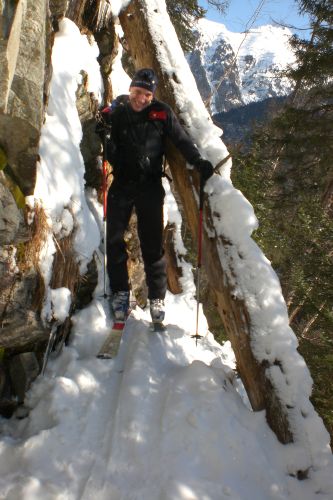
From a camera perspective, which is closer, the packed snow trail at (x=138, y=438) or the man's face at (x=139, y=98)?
the packed snow trail at (x=138, y=438)

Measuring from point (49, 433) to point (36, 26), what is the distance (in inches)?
149

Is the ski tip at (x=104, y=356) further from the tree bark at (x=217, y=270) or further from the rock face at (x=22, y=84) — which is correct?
the rock face at (x=22, y=84)

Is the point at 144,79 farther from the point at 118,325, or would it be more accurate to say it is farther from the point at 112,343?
the point at 112,343

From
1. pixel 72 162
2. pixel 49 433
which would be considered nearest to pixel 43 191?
pixel 72 162

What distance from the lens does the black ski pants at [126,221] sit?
4.73 metres

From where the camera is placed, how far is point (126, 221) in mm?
4848

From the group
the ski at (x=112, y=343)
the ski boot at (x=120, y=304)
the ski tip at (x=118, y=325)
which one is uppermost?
the ski boot at (x=120, y=304)

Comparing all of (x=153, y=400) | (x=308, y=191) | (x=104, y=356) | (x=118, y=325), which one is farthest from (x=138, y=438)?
(x=308, y=191)

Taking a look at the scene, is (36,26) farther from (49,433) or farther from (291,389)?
(291,389)

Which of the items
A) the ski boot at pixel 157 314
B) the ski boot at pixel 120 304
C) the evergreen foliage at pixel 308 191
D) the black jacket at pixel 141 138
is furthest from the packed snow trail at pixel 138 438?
the evergreen foliage at pixel 308 191

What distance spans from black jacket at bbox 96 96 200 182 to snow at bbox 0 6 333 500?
1.12 feet

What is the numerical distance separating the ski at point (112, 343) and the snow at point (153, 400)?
93 mm

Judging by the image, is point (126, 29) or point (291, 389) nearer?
point (291, 389)

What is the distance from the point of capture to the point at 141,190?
4.70 metres
